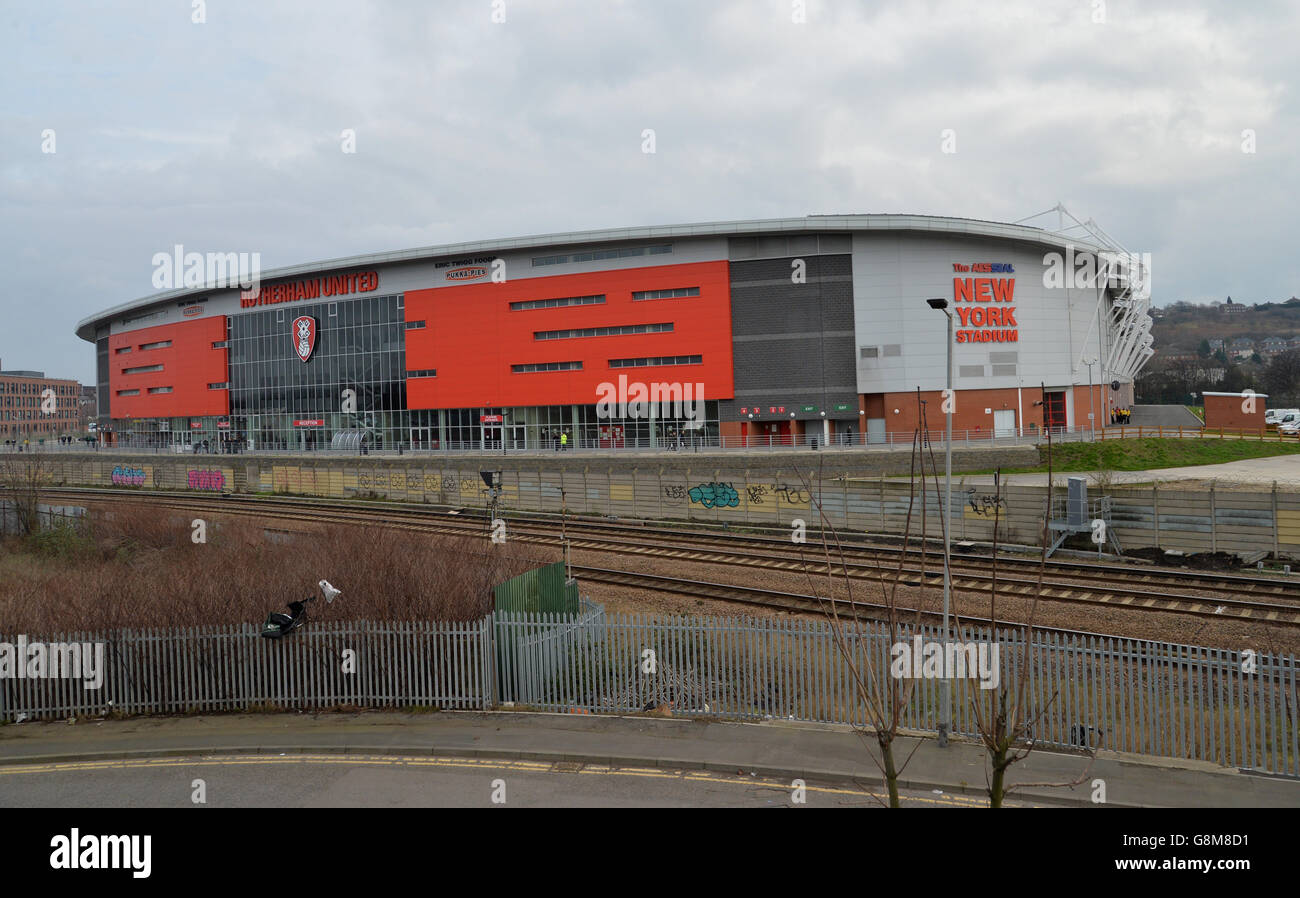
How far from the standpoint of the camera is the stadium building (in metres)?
58.9

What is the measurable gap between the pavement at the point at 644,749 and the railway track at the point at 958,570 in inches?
93.8

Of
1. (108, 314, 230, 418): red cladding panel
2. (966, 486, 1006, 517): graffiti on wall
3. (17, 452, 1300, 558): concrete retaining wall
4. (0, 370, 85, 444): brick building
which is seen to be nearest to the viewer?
(17, 452, 1300, 558): concrete retaining wall

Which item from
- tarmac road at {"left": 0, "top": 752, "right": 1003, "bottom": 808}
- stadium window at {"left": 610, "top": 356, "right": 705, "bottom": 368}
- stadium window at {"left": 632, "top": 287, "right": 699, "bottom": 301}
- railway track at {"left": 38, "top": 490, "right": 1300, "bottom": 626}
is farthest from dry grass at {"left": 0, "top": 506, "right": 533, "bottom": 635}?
stadium window at {"left": 632, "top": 287, "right": 699, "bottom": 301}

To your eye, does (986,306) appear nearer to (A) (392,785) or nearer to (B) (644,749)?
(B) (644,749)

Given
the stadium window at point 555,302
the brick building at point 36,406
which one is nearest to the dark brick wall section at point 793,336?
the stadium window at point 555,302

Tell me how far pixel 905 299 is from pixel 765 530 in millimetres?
33970

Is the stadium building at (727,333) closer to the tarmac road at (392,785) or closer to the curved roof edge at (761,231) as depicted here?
the curved roof edge at (761,231)

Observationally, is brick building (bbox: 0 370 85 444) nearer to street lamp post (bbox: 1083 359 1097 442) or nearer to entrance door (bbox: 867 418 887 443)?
entrance door (bbox: 867 418 887 443)

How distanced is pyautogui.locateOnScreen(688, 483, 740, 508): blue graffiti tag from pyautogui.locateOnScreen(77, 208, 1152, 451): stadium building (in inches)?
877

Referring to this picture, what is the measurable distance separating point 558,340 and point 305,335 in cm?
2752

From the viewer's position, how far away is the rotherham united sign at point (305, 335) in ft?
250

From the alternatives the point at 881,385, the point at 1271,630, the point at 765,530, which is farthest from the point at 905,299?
the point at 1271,630

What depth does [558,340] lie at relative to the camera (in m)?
64.4

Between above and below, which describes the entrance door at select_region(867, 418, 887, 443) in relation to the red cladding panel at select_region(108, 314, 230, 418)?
below
